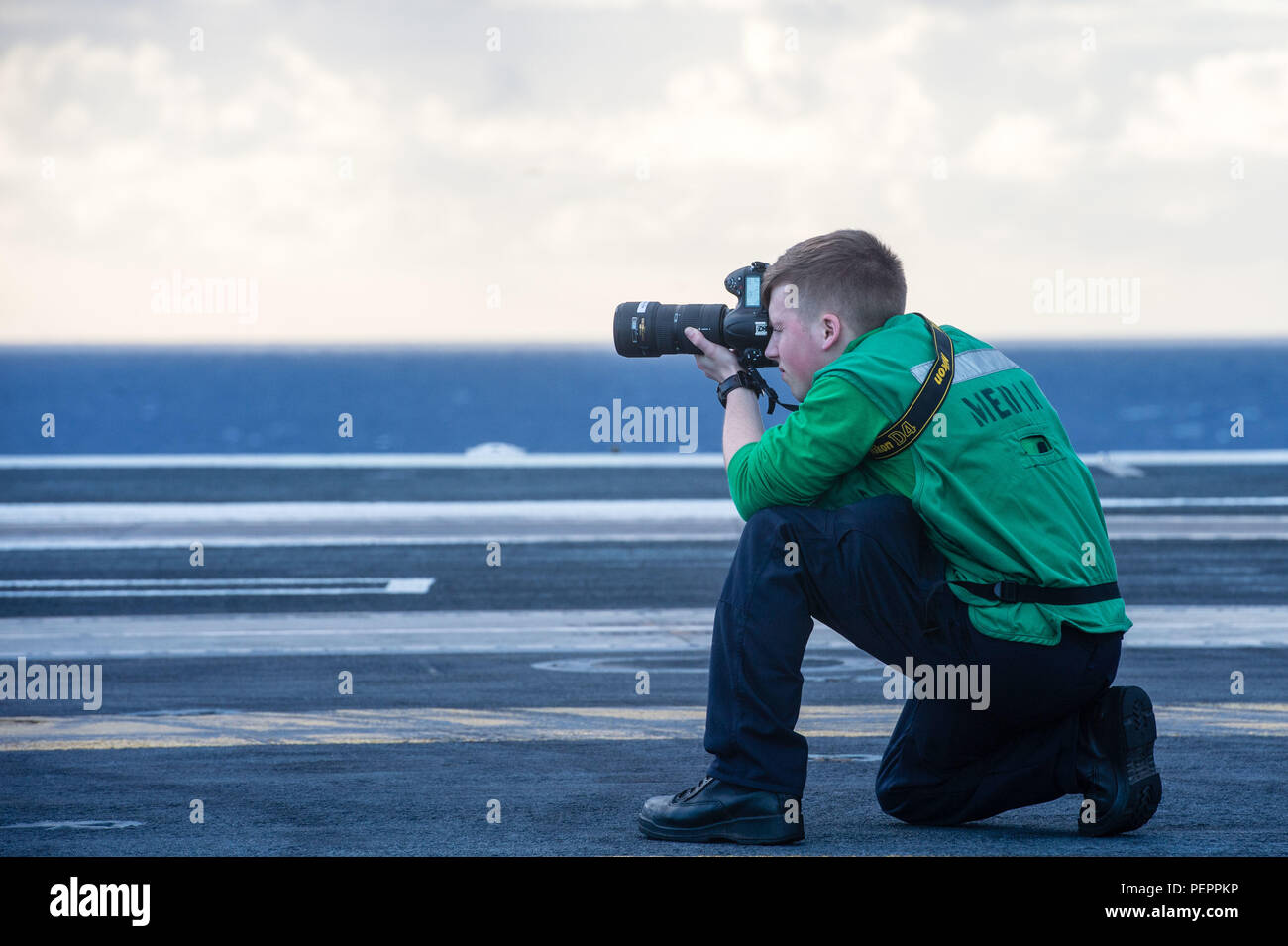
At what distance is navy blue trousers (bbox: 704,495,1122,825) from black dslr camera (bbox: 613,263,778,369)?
55 cm

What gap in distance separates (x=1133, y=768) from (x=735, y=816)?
903 millimetres

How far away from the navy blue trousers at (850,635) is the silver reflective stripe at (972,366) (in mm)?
289

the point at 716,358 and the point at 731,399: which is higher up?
the point at 716,358

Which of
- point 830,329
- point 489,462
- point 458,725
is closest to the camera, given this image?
point 830,329

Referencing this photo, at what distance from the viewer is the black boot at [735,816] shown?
3.37 meters

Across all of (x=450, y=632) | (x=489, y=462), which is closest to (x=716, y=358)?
(x=450, y=632)

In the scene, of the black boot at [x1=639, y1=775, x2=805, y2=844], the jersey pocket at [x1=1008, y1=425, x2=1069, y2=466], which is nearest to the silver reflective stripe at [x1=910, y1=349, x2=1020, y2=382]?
the jersey pocket at [x1=1008, y1=425, x2=1069, y2=466]

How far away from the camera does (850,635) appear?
346 cm

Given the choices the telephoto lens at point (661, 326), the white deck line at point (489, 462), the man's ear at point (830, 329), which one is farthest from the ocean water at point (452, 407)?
the man's ear at point (830, 329)

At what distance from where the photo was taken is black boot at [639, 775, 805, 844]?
337 centimetres

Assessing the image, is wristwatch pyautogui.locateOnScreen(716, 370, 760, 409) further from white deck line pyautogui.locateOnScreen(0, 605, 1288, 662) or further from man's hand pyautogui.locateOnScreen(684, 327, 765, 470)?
white deck line pyautogui.locateOnScreen(0, 605, 1288, 662)

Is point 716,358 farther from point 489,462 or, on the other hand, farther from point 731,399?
point 489,462
